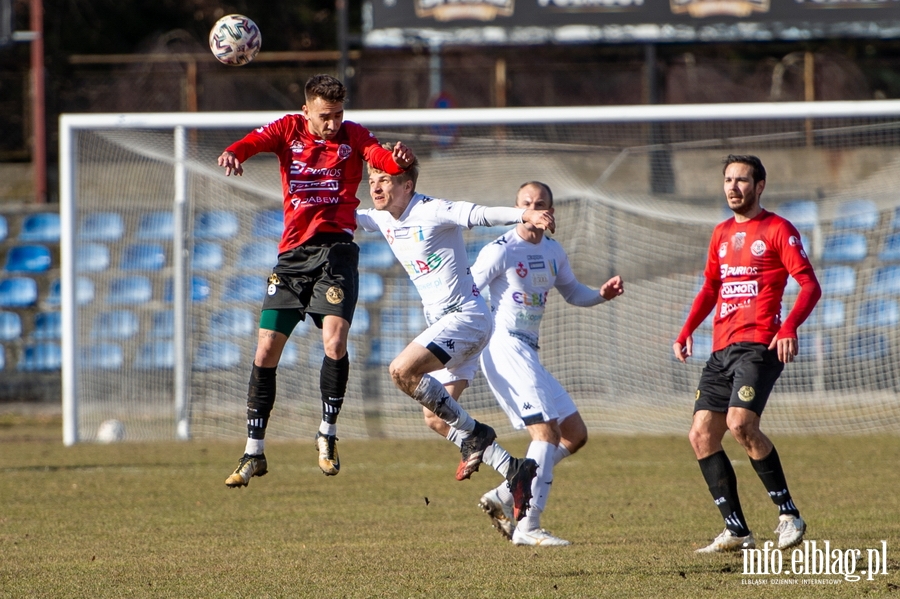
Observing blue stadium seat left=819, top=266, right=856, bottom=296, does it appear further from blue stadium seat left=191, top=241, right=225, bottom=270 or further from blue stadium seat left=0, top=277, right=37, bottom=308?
blue stadium seat left=0, top=277, right=37, bottom=308

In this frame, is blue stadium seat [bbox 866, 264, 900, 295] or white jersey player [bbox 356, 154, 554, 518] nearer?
white jersey player [bbox 356, 154, 554, 518]

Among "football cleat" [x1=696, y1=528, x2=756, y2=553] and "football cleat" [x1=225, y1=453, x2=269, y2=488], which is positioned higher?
"football cleat" [x1=225, y1=453, x2=269, y2=488]

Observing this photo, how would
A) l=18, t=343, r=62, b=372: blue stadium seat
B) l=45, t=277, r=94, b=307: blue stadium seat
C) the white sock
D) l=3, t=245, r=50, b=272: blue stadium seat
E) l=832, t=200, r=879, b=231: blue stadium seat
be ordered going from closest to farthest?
the white sock → l=832, t=200, r=879, b=231: blue stadium seat → l=45, t=277, r=94, b=307: blue stadium seat → l=18, t=343, r=62, b=372: blue stadium seat → l=3, t=245, r=50, b=272: blue stadium seat

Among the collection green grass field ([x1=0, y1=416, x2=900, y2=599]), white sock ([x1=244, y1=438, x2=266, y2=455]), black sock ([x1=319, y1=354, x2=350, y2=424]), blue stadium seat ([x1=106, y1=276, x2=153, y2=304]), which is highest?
blue stadium seat ([x1=106, y1=276, x2=153, y2=304])

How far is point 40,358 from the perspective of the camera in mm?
18031

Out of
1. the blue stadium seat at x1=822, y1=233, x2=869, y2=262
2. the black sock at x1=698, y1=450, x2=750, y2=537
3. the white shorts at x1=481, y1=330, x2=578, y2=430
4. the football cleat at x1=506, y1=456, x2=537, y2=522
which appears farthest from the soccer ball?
the blue stadium seat at x1=822, y1=233, x2=869, y2=262

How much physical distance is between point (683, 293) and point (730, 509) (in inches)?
317

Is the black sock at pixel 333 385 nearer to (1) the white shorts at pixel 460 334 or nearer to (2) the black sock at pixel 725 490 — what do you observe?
(1) the white shorts at pixel 460 334

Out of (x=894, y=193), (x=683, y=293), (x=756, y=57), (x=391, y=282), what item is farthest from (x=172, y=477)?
(x=756, y=57)

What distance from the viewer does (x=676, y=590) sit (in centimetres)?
612

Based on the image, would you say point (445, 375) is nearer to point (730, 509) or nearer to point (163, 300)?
point (730, 509)

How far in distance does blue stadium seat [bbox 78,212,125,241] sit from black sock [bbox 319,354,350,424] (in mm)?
10463

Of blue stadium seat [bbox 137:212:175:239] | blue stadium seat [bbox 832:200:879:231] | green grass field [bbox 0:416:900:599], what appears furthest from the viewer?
blue stadium seat [bbox 137:212:175:239]

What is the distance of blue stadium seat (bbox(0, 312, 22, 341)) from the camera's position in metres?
18.2
